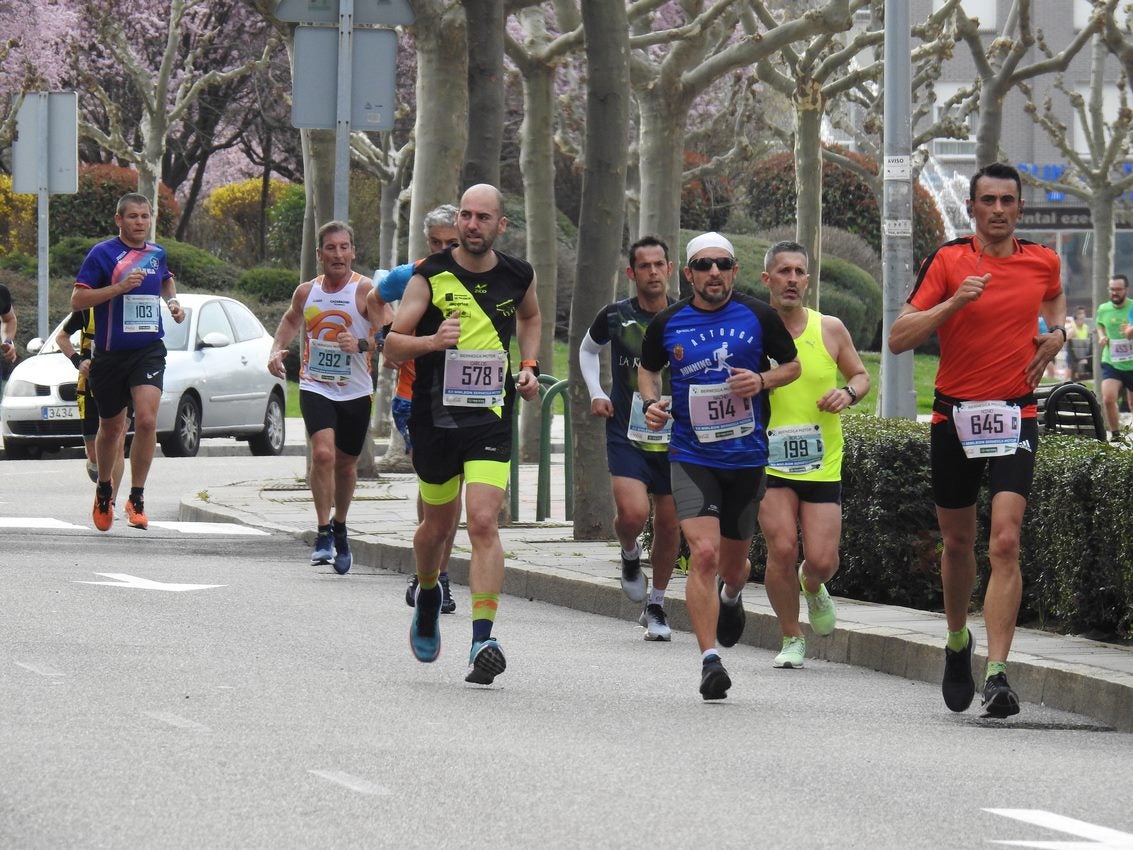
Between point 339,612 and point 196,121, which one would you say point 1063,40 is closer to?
point 196,121

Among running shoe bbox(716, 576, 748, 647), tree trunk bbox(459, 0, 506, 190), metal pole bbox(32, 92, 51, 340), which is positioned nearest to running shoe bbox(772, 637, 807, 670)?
running shoe bbox(716, 576, 748, 647)

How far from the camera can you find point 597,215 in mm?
14117

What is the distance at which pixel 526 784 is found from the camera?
259 inches

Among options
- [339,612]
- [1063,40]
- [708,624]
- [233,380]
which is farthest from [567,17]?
[1063,40]

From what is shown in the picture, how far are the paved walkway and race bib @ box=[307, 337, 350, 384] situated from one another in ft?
3.95

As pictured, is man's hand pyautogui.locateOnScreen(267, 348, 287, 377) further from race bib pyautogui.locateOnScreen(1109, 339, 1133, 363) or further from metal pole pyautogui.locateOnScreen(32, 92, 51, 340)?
race bib pyautogui.locateOnScreen(1109, 339, 1133, 363)

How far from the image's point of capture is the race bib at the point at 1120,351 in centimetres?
2403

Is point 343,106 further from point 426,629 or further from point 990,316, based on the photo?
point 990,316

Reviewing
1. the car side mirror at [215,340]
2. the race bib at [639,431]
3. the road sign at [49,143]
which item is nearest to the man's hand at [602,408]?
the race bib at [639,431]

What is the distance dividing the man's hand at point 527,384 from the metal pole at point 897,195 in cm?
672

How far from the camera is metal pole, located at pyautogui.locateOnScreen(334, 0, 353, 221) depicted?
1498 cm

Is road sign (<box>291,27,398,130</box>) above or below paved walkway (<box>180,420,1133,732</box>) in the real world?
above

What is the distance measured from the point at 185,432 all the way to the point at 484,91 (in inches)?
370

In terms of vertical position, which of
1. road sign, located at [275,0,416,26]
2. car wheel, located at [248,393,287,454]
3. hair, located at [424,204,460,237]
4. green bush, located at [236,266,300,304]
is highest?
road sign, located at [275,0,416,26]
